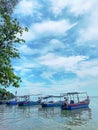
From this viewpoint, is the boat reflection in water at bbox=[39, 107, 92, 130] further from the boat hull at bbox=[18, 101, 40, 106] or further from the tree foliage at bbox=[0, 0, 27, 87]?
the boat hull at bbox=[18, 101, 40, 106]

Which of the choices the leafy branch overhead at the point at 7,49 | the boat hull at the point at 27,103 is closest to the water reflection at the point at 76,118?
the leafy branch overhead at the point at 7,49

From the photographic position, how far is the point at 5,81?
12.2m

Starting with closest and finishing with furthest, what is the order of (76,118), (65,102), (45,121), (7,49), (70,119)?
(7,49) < (45,121) < (70,119) < (76,118) < (65,102)

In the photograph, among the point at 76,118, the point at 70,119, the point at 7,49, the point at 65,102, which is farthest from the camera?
the point at 65,102

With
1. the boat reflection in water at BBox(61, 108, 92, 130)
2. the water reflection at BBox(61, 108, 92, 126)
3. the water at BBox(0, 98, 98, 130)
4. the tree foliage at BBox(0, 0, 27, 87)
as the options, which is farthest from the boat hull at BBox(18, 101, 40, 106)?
the tree foliage at BBox(0, 0, 27, 87)

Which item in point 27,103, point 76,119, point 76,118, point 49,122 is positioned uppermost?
point 27,103

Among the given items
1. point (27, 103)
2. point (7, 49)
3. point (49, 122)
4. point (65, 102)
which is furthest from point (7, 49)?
point (27, 103)

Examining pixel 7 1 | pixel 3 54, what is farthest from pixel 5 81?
pixel 7 1

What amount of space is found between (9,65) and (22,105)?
5222cm

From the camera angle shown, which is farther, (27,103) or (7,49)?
(27,103)

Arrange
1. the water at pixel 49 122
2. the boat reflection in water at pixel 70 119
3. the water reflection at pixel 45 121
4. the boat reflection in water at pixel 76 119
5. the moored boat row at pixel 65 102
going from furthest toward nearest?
1. the moored boat row at pixel 65 102
2. the boat reflection in water at pixel 76 119
3. the boat reflection in water at pixel 70 119
4. the water reflection at pixel 45 121
5. the water at pixel 49 122

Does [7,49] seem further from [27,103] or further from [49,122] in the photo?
[27,103]

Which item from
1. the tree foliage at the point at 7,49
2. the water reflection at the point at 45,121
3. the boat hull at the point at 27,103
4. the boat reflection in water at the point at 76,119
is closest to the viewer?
the tree foliage at the point at 7,49

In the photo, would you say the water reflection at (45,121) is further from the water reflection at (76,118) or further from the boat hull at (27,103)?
the boat hull at (27,103)
